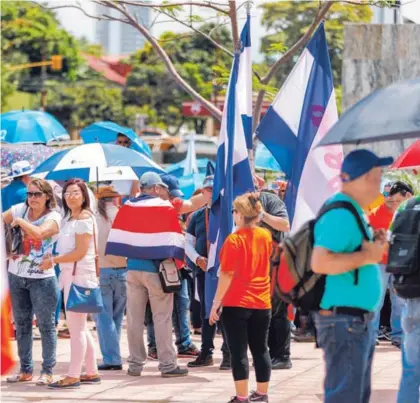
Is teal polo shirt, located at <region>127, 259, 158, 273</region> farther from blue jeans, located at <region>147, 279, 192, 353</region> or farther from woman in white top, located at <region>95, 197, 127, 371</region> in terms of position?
Answer: blue jeans, located at <region>147, 279, 192, 353</region>

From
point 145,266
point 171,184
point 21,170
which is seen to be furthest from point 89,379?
point 21,170

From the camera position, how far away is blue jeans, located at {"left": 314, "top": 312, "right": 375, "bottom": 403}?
6.55 m

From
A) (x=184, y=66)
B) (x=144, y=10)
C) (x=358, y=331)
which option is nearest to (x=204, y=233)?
(x=144, y=10)

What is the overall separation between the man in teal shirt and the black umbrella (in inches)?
8.9

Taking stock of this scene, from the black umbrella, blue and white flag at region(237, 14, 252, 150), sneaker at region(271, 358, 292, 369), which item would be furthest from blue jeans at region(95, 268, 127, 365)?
the black umbrella

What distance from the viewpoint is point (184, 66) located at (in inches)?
2776

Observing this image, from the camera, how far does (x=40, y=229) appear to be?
34.9 ft

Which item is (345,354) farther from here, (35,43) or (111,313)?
(35,43)

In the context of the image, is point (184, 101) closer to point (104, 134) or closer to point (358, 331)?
point (104, 134)

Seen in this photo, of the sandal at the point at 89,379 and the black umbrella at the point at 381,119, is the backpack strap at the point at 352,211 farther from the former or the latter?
the sandal at the point at 89,379

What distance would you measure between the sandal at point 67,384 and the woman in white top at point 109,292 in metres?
1.15

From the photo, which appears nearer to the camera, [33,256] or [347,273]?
[347,273]

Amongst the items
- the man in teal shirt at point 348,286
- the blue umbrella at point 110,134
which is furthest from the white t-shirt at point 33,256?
the man in teal shirt at point 348,286

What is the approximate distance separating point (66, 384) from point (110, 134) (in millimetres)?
5462
